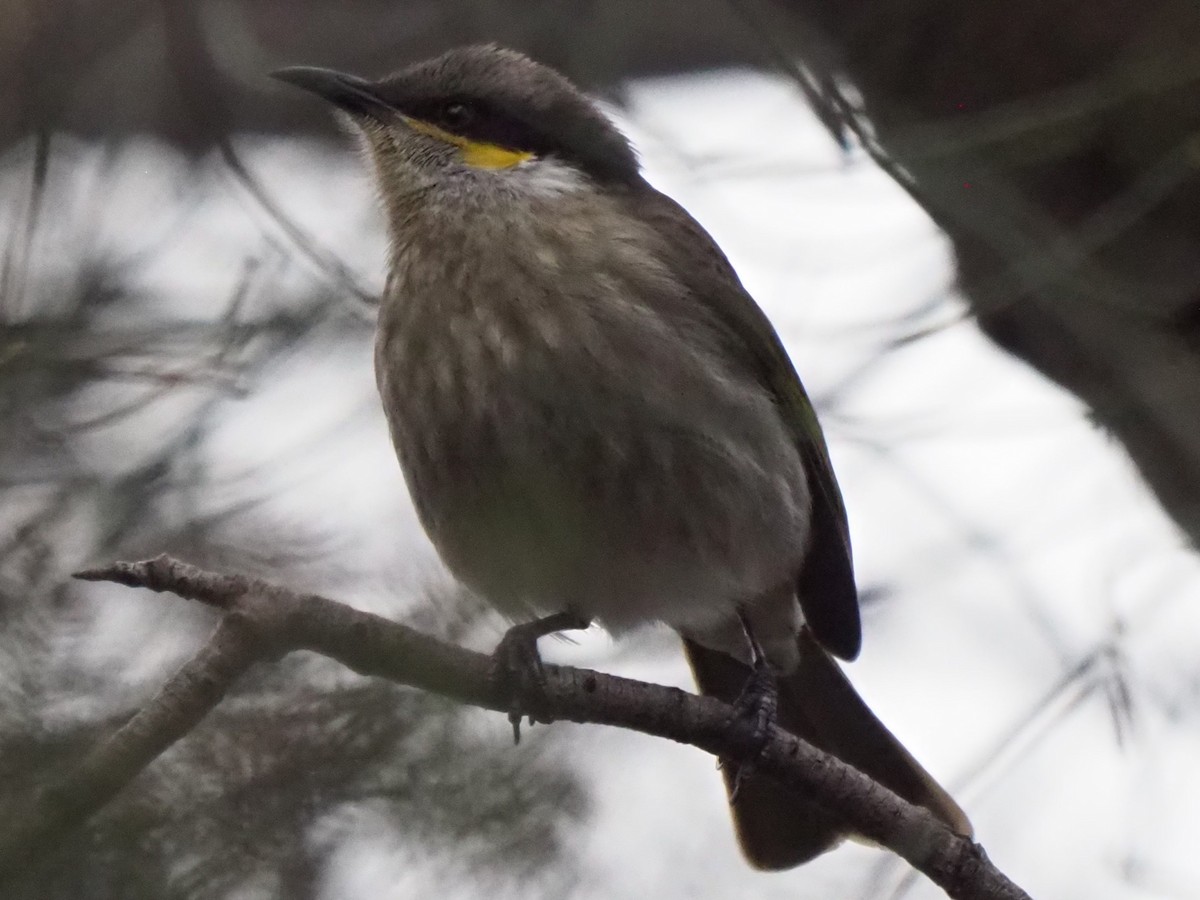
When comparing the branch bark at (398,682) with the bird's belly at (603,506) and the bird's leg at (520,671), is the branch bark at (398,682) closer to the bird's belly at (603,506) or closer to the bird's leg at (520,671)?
the bird's leg at (520,671)

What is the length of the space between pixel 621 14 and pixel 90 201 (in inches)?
65.4

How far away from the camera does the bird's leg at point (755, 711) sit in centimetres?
348

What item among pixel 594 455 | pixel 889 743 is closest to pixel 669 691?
pixel 594 455

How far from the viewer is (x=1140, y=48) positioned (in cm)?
424

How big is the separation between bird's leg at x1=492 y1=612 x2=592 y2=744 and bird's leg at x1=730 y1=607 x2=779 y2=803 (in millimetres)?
478

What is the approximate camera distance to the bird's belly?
11.6 feet

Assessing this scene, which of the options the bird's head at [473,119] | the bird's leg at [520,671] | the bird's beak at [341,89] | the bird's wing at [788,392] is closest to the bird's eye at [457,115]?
the bird's head at [473,119]

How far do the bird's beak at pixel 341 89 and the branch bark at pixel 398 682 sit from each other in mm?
1760

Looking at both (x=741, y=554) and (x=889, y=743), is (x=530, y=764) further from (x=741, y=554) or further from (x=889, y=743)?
(x=889, y=743)

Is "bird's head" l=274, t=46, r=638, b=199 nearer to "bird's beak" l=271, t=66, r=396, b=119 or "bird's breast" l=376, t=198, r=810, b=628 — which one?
"bird's beak" l=271, t=66, r=396, b=119

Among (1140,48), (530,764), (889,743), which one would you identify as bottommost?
(889,743)

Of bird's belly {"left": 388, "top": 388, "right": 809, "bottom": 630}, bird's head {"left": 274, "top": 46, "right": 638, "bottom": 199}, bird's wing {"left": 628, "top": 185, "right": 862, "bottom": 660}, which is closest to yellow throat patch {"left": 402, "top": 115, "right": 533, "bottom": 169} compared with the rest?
bird's head {"left": 274, "top": 46, "right": 638, "bottom": 199}

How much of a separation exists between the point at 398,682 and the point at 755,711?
4.09 ft

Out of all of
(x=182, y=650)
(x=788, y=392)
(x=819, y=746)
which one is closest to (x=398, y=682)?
(x=182, y=650)
